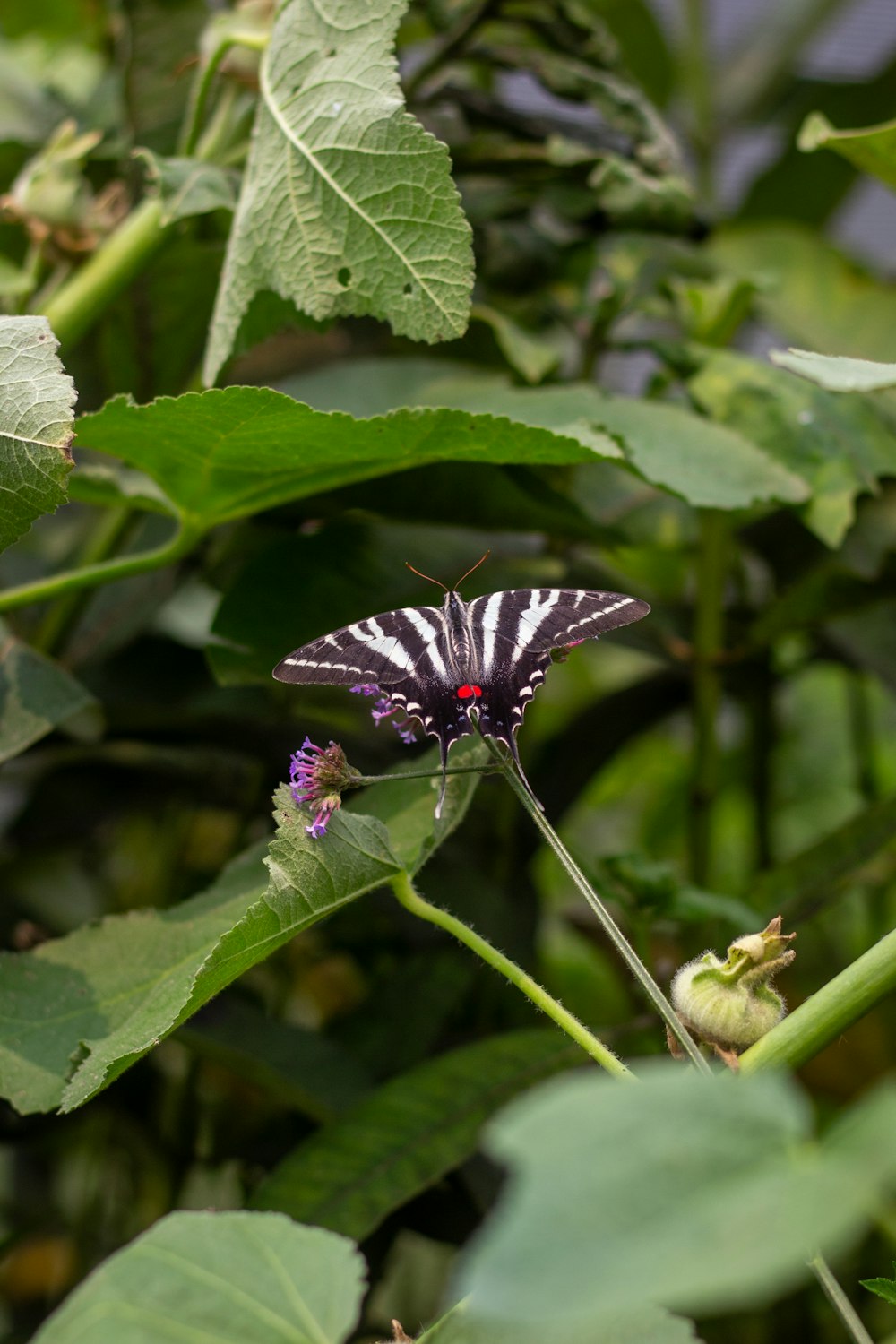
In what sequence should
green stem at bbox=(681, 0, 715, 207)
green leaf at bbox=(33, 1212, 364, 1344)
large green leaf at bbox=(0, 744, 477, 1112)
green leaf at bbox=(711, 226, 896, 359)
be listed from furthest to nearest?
green stem at bbox=(681, 0, 715, 207) → green leaf at bbox=(711, 226, 896, 359) → large green leaf at bbox=(0, 744, 477, 1112) → green leaf at bbox=(33, 1212, 364, 1344)

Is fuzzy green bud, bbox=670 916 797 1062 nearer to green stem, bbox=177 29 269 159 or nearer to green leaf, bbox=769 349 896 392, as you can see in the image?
green leaf, bbox=769 349 896 392

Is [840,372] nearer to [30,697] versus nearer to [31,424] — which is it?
[31,424]

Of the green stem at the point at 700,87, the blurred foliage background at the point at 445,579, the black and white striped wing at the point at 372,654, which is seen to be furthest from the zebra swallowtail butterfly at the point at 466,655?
the green stem at the point at 700,87

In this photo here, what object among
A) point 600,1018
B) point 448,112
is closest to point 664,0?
point 448,112

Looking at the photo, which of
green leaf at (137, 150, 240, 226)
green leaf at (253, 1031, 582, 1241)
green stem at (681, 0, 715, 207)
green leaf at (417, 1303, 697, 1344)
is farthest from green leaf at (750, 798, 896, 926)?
green stem at (681, 0, 715, 207)

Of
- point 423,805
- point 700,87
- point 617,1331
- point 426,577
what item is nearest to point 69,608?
point 426,577

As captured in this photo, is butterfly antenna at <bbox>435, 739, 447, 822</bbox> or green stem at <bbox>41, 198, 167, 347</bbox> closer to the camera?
butterfly antenna at <bbox>435, 739, 447, 822</bbox>

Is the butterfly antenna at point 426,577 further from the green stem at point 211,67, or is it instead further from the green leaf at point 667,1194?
the green leaf at point 667,1194
